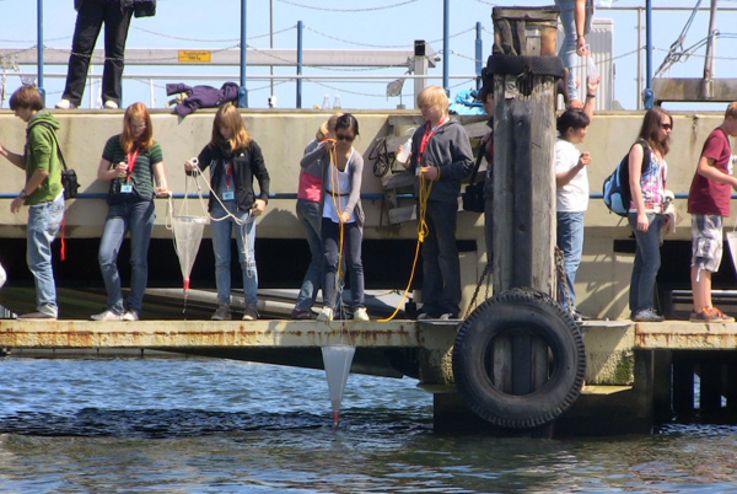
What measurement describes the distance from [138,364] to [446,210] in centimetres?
1525

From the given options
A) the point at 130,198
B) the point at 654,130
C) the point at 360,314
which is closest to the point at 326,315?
the point at 360,314

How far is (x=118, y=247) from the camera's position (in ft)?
35.6

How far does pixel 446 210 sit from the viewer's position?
34.9 ft

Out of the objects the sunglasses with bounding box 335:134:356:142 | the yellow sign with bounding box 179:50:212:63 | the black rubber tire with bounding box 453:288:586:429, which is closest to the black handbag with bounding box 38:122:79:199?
the sunglasses with bounding box 335:134:356:142

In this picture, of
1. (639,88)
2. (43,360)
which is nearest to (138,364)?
(43,360)

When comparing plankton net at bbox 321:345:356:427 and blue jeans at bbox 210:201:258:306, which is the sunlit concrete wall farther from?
plankton net at bbox 321:345:356:427

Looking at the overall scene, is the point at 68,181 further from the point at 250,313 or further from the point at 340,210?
the point at 340,210

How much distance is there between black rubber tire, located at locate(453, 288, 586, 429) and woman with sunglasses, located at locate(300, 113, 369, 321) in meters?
0.97

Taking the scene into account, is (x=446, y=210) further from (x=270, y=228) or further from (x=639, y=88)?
(x=639, y=88)

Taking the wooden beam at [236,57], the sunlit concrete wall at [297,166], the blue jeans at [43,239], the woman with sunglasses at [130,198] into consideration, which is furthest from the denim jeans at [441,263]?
the wooden beam at [236,57]

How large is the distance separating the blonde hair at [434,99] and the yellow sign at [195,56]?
222 inches

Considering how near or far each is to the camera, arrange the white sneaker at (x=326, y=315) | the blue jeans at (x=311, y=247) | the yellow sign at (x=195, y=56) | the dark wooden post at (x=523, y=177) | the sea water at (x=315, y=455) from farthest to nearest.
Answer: the yellow sign at (x=195, y=56) → the blue jeans at (x=311, y=247) → the white sneaker at (x=326, y=315) → the dark wooden post at (x=523, y=177) → the sea water at (x=315, y=455)

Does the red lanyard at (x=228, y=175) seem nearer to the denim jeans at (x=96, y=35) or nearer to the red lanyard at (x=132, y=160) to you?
the red lanyard at (x=132, y=160)

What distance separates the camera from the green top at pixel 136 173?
10.8m
